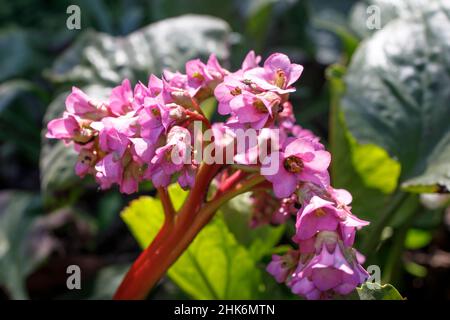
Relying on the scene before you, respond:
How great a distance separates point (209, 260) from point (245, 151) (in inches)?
16.7

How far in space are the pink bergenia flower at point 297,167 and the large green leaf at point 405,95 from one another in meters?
0.44

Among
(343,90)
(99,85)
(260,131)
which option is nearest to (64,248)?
(99,85)

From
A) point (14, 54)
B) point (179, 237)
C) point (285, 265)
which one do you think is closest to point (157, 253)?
point (179, 237)

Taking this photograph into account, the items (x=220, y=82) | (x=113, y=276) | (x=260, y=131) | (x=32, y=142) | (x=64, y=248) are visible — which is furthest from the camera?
(x=32, y=142)

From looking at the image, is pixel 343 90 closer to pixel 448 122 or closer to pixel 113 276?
pixel 448 122

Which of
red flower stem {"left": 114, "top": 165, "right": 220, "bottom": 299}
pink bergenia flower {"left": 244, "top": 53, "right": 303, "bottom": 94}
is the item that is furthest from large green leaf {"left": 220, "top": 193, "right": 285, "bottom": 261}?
pink bergenia flower {"left": 244, "top": 53, "right": 303, "bottom": 94}

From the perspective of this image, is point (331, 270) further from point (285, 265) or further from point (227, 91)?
point (227, 91)

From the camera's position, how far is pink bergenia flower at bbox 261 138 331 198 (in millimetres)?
731

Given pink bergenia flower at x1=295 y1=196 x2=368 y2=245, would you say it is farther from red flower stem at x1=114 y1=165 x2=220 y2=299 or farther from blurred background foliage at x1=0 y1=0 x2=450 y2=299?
blurred background foliage at x1=0 y1=0 x2=450 y2=299

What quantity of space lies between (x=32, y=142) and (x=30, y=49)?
28 cm

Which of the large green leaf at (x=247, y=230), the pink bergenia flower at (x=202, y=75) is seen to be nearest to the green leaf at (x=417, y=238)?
the large green leaf at (x=247, y=230)

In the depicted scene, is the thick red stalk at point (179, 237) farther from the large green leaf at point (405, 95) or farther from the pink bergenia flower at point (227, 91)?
the large green leaf at point (405, 95)

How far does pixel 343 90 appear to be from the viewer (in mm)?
1232

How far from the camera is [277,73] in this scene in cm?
81
